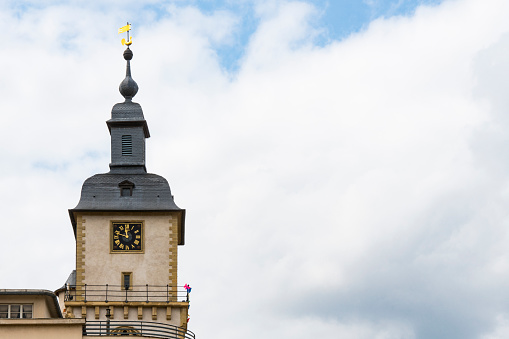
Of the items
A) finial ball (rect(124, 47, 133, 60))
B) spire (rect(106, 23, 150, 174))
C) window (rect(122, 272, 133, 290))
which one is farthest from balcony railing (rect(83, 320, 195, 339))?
A: finial ball (rect(124, 47, 133, 60))

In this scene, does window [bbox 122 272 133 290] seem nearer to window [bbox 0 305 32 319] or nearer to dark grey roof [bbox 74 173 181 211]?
dark grey roof [bbox 74 173 181 211]

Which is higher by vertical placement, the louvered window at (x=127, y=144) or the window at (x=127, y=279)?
the louvered window at (x=127, y=144)

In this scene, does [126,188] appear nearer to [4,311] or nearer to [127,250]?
[127,250]

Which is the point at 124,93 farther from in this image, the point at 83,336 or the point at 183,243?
the point at 83,336

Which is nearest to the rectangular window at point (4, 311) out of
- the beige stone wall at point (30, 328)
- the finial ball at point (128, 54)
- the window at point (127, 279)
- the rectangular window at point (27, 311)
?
the rectangular window at point (27, 311)

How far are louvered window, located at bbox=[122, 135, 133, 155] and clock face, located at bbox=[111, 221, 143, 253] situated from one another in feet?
18.6

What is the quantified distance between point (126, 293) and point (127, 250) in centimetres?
253

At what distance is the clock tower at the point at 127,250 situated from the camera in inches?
3302

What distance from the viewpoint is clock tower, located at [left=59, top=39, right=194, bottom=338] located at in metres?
83.9

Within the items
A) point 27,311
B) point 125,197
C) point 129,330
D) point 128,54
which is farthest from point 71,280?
point 27,311

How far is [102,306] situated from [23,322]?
822 inches

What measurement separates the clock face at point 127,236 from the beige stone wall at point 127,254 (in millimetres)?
247

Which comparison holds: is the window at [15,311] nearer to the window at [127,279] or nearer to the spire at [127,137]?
the window at [127,279]

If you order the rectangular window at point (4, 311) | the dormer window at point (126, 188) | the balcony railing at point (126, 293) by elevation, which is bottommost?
the rectangular window at point (4, 311)
